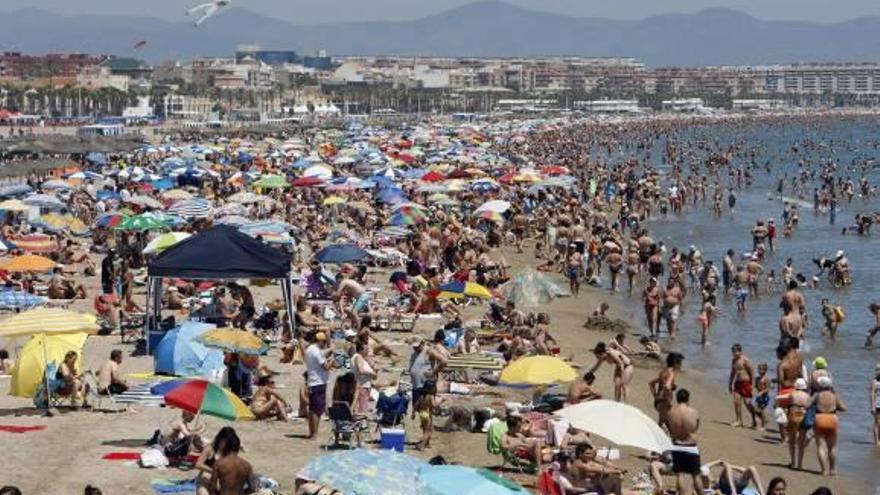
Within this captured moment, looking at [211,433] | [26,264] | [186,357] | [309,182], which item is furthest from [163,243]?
[309,182]

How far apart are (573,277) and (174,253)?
1039 cm

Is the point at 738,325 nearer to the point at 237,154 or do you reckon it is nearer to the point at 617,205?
the point at 617,205

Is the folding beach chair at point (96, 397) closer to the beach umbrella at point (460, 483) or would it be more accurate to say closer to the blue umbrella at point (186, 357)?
the blue umbrella at point (186, 357)

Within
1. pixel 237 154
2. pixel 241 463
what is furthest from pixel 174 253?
pixel 237 154

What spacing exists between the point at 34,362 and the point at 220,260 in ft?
9.49

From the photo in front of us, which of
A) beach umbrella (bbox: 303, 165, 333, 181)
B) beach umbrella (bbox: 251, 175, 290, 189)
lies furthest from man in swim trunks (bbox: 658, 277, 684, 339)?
beach umbrella (bbox: 251, 175, 290, 189)

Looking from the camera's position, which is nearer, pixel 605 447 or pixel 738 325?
pixel 605 447

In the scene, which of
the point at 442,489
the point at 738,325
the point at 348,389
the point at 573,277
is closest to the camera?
the point at 442,489

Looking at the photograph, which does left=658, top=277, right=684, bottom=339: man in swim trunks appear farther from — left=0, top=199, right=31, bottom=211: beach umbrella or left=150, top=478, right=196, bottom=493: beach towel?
left=0, top=199, right=31, bottom=211: beach umbrella

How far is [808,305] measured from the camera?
81.3 ft

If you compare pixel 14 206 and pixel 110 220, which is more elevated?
pixel 14 206

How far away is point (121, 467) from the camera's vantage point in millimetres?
11172

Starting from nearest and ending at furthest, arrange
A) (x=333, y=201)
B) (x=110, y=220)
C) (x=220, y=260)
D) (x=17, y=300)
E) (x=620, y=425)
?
(x=620, y=425)
(x=220, y=260)
(x=17, y=300)
(x=110, y=220)
(x=333, y=201)

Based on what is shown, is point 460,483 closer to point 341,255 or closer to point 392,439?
point 392,439
